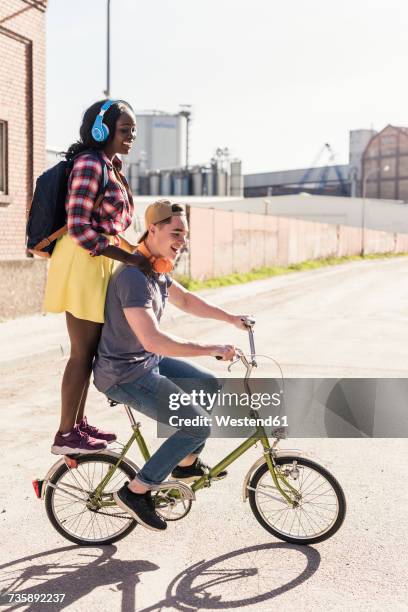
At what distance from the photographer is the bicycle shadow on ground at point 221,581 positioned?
3.37m

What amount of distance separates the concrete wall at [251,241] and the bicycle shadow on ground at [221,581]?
819 inches

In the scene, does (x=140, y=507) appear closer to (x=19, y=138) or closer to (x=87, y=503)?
(x=87, y=503)

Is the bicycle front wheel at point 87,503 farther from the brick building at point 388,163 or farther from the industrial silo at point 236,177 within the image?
the industrial silo at point 236,177

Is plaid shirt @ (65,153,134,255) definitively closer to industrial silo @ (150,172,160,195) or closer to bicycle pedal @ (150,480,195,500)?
bicycle pedal @ (150,480,195,500)

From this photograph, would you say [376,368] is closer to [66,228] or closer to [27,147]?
[66,228]

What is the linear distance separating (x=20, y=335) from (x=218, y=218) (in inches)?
662

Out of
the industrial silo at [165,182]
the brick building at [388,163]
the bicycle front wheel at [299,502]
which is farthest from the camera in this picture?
the brick building at [388,163]

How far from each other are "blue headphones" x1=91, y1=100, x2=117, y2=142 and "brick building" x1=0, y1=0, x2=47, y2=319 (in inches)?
378

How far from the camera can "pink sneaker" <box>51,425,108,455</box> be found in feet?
13.0

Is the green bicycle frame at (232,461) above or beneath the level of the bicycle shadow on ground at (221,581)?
above

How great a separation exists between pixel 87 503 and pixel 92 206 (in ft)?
5.32

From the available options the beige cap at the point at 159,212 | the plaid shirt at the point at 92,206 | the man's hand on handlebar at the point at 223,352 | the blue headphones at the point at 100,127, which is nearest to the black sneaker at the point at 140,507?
the man's hand on handlebar at the point at 223,352

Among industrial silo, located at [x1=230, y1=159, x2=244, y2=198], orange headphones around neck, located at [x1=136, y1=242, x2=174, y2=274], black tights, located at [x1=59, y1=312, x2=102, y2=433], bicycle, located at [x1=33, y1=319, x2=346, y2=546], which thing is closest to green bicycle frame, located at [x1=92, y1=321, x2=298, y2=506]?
bicycle, located at [x1=33, y1=319, x2=346, y2=546]

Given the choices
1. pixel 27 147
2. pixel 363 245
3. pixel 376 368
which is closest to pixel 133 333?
pixel 376 368
